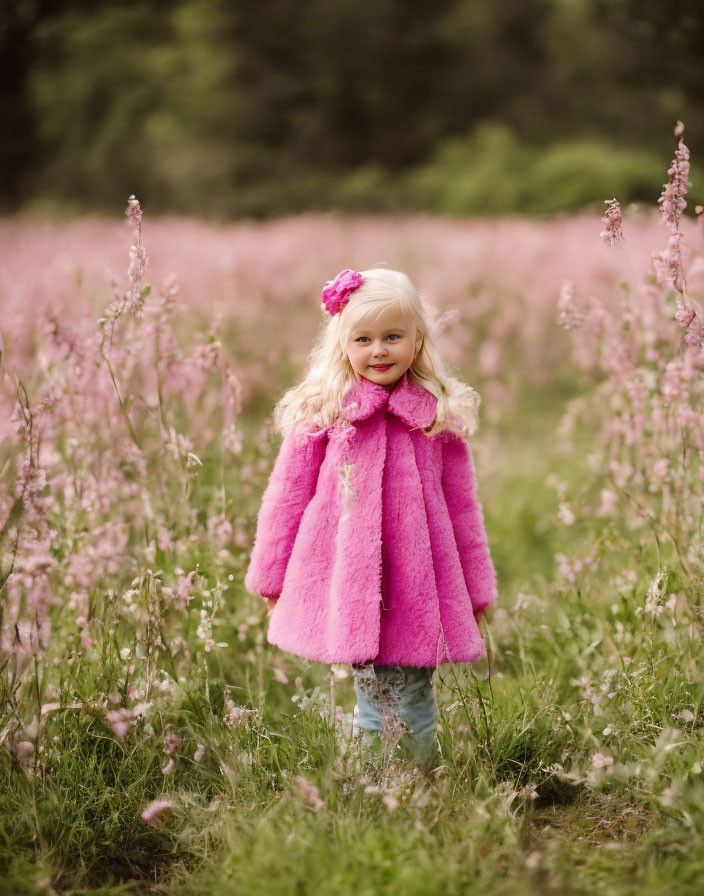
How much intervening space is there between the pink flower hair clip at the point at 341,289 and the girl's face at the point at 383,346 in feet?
0.33

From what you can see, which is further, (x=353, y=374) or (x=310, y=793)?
(x=353, y=374)

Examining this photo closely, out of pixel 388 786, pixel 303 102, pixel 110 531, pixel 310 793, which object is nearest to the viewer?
pixel 310 793

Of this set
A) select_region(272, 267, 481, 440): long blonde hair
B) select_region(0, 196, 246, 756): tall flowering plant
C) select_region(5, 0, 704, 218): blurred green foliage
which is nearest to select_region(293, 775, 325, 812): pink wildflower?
select_region(0, 196, 246, 756): tall flowering plant

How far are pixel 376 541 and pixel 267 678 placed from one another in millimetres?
1011

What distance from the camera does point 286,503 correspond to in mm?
2719

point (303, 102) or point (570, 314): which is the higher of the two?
point (303, 102)

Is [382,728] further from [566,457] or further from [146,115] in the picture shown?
[146,115]

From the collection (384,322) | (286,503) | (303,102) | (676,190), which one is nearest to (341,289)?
(384,322)

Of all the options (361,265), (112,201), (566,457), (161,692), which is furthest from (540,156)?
(161,692)

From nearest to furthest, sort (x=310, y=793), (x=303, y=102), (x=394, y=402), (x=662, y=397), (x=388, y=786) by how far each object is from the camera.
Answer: (x=310, y=793), (x=388, y=786), (x=394, y=402), (x=662, y=397), (x=303, y=102)

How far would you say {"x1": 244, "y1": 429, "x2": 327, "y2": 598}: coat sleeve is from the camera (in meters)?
2.71

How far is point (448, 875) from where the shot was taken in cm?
216

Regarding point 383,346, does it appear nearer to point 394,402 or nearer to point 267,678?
point 394,402

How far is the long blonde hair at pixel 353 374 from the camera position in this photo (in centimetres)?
265
